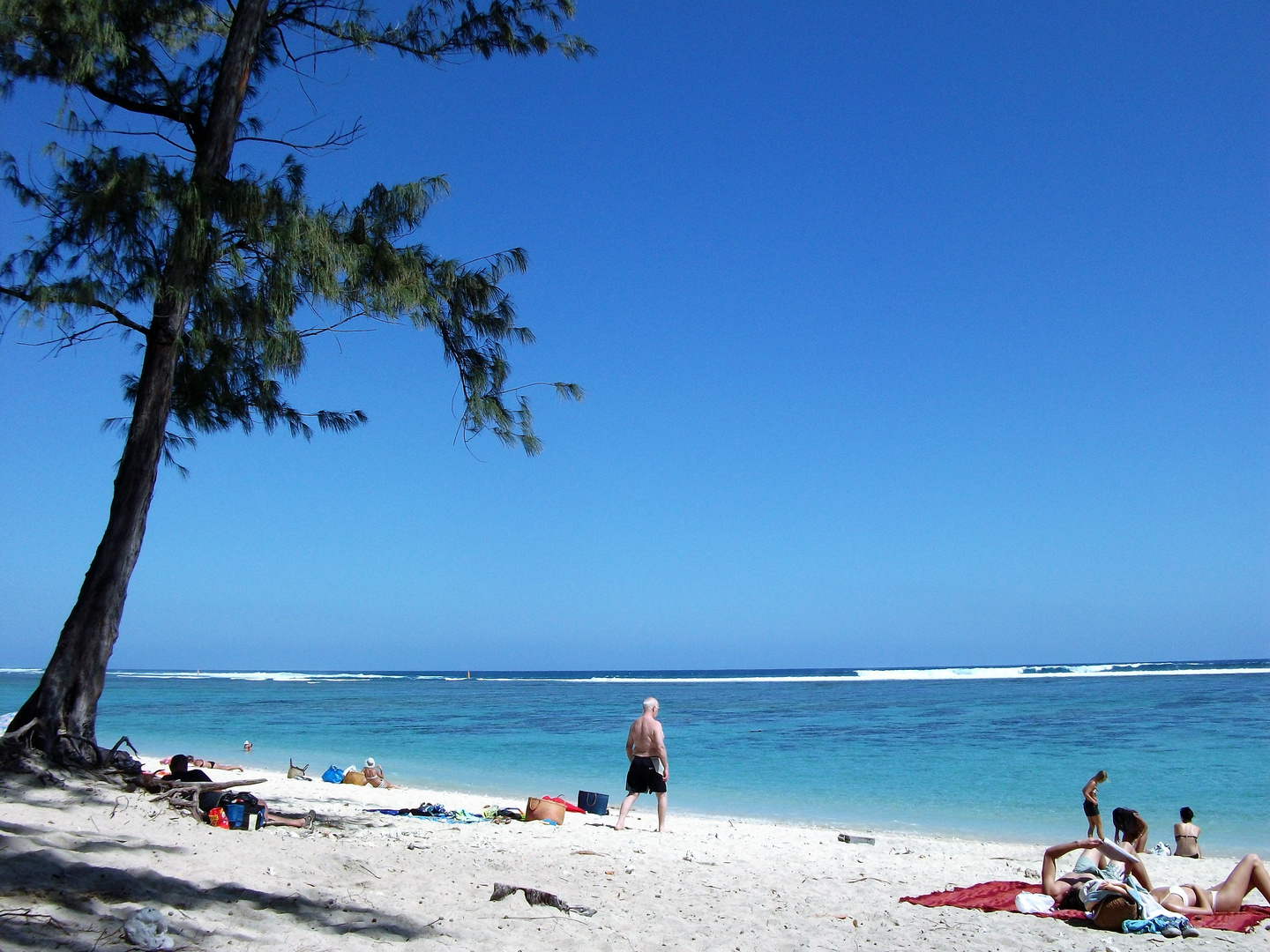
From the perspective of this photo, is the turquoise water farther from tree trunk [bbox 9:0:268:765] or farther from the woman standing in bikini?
tree trunk [bbox 9:0:268:765]

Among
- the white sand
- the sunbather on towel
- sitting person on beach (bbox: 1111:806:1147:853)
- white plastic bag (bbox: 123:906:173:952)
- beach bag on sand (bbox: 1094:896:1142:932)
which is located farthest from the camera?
sitting person on beach (bbox: 1111:806:1147:853)

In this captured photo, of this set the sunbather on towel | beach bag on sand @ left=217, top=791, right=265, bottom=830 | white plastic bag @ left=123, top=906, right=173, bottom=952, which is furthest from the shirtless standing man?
white plastic bag @ left=123, top=906, right=173, bottom=952

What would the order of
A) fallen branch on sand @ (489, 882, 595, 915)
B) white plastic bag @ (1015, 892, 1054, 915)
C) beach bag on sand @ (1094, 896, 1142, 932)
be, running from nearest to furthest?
1. fallen branch on sand @ (489, 882, 595, 915)
2. beach bag on sand @ (1094, 896, 1142, 932)
3. white plastic bag @ (1015, 892, 1054, 915)

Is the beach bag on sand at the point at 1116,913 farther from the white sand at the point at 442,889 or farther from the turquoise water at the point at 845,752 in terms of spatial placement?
the turquoise water at the point at 845,752

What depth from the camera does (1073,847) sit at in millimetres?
6461

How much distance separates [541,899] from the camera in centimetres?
520

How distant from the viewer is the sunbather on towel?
6023mm

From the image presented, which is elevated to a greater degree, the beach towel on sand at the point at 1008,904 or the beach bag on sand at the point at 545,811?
the beach towel on sand at the point at 1008,904

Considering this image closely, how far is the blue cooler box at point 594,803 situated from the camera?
10.5 metres

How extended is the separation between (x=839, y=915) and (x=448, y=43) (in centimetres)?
753

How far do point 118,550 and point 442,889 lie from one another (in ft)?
12.3

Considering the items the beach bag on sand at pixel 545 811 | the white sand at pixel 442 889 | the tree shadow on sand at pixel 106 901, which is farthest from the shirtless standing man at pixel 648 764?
the tree shadow on sand at pixel 106 901

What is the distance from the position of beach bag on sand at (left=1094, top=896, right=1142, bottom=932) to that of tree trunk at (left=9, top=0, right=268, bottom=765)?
22.2ft

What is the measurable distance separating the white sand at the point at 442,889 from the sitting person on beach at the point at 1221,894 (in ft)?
1.01
